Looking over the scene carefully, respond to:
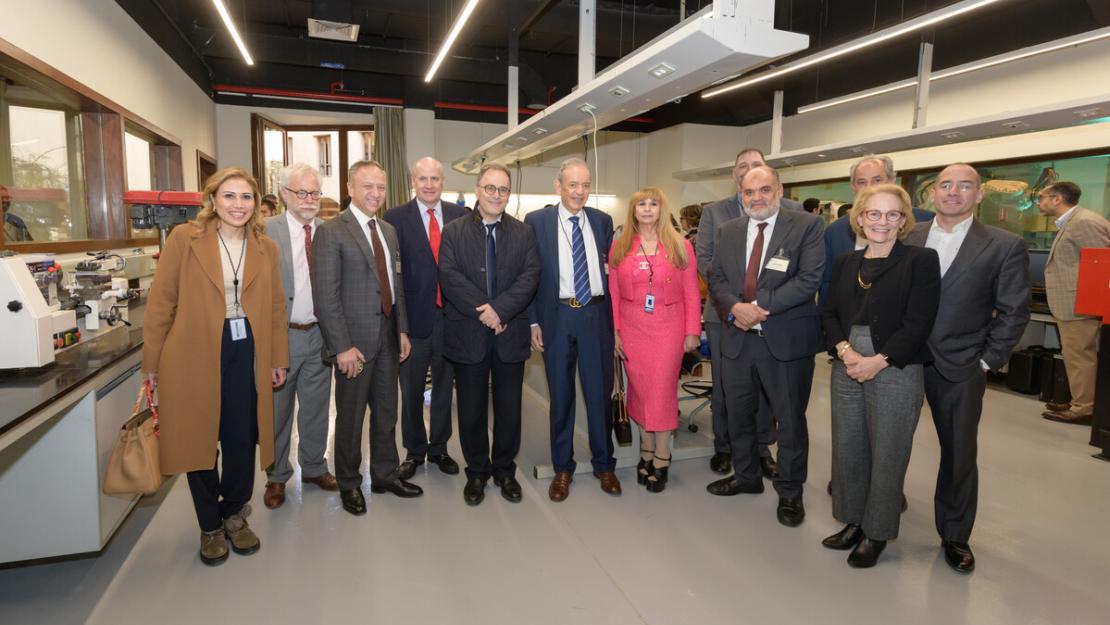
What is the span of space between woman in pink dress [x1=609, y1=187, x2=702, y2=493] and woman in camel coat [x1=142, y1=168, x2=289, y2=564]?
1693 mm

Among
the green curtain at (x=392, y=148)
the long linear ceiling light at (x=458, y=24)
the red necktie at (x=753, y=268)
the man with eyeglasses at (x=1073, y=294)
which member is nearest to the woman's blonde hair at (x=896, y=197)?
the red necktie at (x=753, y=268)

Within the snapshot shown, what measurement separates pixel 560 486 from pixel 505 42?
7693 millimetres

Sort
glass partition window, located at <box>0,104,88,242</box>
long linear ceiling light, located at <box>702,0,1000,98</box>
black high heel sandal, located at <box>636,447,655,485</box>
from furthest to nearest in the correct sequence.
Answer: long linear ceiling light, located at <box>702,0,1000,98</box> < glass partition window, located at <box>0,104,88,242</box> < black high heel sandal, located at <box>636,447,655,485</box>

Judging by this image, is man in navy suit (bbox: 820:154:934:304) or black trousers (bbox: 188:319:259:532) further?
man in navy suit (bbox: 820:154:934:304)

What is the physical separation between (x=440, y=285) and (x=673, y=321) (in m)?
1.24

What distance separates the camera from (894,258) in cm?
235

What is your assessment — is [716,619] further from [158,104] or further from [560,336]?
[158,104]

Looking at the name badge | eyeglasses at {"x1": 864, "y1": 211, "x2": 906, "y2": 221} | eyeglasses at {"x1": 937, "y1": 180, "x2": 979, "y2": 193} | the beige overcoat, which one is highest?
eyeglasses at {"x1": 937, "y1": 180, "x2": 979, "y2": 193}

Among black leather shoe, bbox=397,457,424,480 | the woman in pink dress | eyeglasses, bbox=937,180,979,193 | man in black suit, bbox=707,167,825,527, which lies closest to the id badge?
black leather shoe, bbox=397,457,424,480

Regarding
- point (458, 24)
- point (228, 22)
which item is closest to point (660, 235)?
point (458, 24)

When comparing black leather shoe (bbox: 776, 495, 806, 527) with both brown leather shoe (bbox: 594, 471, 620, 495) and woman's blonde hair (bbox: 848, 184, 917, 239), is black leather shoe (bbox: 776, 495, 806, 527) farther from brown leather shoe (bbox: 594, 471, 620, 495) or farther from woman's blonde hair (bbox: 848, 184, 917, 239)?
woman's blonde hair (bbox: 848, 184, 917, 239)

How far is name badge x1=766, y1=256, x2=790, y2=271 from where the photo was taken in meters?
2.87

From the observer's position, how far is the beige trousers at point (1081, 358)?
15.5 feet

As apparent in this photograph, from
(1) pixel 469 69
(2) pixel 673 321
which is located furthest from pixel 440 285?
(1) pixel 469 69
